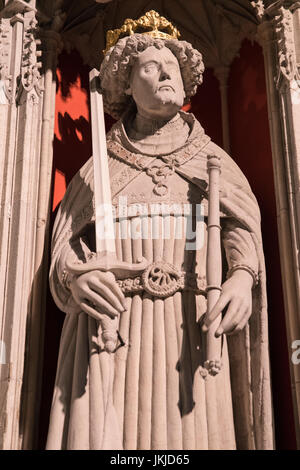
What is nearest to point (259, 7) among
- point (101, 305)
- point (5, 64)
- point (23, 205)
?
point (5, 64)

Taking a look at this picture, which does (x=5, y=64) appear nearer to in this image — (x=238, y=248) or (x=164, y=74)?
(x=164, y=74)

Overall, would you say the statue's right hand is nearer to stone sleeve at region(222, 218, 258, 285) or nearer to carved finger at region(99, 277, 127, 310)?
carved finger at region(99, 277, 127, 310)

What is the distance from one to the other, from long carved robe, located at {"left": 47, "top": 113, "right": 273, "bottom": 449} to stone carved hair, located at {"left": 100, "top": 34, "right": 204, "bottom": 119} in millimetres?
509

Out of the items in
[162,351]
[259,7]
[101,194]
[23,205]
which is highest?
[259,7]

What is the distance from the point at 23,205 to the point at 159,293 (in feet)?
4.00

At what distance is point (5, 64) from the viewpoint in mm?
7281

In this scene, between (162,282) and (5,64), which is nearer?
(162,282)

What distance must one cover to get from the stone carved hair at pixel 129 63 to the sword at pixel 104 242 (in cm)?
59

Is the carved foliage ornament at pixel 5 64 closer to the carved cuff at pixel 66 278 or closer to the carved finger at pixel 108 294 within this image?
the carved cuff at pixel 66 278

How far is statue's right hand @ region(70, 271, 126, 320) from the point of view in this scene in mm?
5898

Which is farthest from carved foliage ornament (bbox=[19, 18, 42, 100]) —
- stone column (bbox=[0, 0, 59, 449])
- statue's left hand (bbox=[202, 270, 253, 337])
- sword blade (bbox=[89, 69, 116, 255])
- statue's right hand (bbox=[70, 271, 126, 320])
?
statue's left hand (bbox=[202, 270, 253, 337])

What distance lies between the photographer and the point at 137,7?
332 inches
